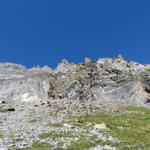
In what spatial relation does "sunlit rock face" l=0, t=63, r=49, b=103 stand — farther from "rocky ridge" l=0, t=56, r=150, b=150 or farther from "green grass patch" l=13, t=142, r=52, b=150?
"green grass patch" l=13, t=142, r=52, b=150

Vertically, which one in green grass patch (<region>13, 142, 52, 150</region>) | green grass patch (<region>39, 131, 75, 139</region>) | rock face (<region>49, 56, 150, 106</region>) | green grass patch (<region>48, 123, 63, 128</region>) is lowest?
green grass patch (<region>13, 142, 52, 150</region>)

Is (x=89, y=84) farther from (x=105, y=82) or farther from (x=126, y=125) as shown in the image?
(x=126, y=125)

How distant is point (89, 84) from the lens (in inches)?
3659

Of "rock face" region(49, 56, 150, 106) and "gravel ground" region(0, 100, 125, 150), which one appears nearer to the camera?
"gravel ground" region(0, 100, 125, 150)

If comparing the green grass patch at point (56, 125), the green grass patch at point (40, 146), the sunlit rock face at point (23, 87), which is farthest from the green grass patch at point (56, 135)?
the sunlit rock face at point (23, 87)

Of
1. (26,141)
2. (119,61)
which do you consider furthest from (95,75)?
(26,141)

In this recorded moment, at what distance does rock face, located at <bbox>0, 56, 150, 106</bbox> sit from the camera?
286 ft

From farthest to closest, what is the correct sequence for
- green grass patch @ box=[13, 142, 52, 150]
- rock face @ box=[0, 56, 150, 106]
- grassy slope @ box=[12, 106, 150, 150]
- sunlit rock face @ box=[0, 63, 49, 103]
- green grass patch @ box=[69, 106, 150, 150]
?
sunlit rock face @ box=[0, 63, 49, 103] → rock face @ box=[0, 56, 150, 106] → green grass patch @ box=[69, 106, 150, 150] → grassy slope @ box=[12, 106, 150, 150] → green grass patch @ box=[13, 142, 52, 150]

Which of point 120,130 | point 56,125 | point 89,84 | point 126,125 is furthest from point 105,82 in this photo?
point 120,130

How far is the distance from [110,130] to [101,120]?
6566 mm

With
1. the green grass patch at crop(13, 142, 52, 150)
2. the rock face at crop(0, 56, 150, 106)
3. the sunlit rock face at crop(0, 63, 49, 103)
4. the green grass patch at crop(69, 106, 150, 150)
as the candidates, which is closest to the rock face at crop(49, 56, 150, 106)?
the rock face at crop(0, 56, 150, 106)

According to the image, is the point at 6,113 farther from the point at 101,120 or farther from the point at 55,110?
the point at 101,120

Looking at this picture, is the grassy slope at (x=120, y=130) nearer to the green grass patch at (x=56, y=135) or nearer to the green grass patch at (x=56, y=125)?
the green grass patch at (x=56, y=135)

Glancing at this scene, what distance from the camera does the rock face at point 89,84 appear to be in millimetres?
87188
